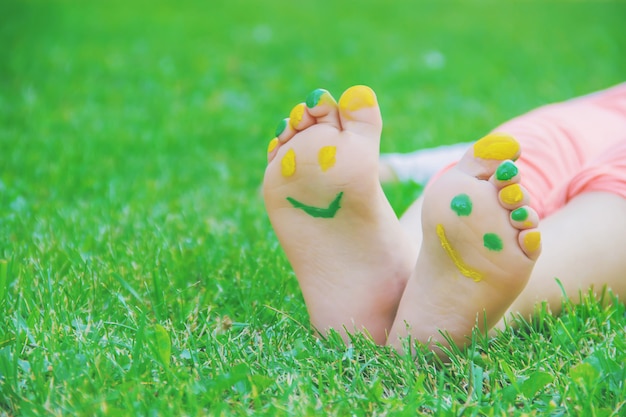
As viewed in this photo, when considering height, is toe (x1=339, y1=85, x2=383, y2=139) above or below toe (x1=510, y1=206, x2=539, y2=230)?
above

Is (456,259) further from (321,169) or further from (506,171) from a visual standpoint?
(321,169)

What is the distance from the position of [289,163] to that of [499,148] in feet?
1.15

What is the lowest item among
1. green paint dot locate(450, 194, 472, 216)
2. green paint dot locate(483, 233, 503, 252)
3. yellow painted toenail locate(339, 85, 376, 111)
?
green paint dot locate(483, 233, 503, 252)

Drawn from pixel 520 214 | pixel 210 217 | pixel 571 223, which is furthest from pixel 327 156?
pixel 210 217

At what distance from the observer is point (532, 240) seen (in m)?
1.08

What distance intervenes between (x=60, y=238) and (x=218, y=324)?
610mm

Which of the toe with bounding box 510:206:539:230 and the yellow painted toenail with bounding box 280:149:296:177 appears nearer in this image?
the toe with bounding box 510:206:539:230

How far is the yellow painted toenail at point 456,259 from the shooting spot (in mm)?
1130

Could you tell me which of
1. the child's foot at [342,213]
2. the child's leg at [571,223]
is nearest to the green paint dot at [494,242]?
the child's leg at [571,223]

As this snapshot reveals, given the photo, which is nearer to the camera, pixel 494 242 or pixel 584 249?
pixel 494 242

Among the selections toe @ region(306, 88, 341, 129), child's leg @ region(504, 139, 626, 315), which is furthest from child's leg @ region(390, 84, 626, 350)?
toe @ region(306, 88, 341, 129)

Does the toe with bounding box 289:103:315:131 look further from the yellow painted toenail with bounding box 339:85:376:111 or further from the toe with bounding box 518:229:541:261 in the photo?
the toe with bounding box 518:229:541:261

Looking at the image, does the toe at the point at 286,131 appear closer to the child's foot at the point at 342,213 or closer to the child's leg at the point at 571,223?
the child's foot at the point at 342,213

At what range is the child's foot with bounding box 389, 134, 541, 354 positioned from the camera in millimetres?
1098
